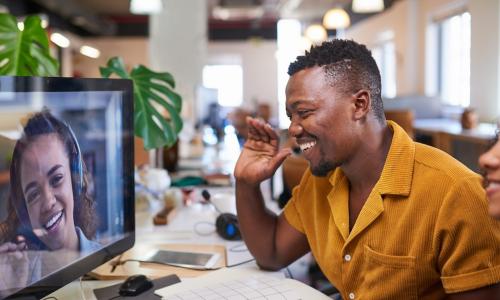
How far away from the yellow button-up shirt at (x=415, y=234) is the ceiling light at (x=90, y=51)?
10529mm

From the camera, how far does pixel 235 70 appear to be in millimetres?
13125

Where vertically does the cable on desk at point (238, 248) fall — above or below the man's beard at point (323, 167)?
below

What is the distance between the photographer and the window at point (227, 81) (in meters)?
13.1

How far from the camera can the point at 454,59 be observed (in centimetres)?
680

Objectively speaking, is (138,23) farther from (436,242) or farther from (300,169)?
(436,242)

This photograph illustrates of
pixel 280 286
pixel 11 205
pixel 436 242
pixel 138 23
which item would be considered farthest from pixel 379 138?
pixel 138 23

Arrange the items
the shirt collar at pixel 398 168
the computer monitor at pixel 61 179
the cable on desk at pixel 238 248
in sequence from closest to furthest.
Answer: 1. the computer monitor at pixel 61 179
2. the shirt collar at pixel 398 168
3. the cable on desk at pixel 238 248

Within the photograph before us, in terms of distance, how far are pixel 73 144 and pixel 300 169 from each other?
1044mm

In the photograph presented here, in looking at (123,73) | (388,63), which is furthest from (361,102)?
(388,63)

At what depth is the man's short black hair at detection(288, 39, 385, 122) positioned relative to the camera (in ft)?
3.62

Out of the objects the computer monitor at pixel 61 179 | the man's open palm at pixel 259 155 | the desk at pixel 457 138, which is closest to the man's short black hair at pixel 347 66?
the man's open palm at pixel 259 155

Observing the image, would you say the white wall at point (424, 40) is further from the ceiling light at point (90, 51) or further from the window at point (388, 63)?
the ceiling light at point (90, 51)

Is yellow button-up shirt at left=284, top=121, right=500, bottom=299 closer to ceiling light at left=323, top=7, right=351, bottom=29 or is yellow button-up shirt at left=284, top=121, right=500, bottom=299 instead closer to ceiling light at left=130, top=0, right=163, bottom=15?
ceiling light at left=130, top=0, right=163, bottom=15

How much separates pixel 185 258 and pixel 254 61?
11.8 meters
